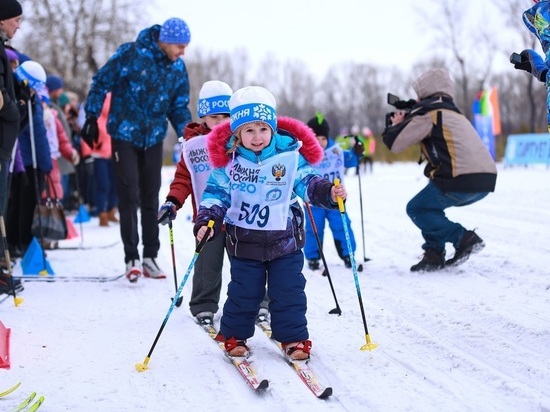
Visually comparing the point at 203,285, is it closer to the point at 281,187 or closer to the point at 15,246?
the point at 281,187

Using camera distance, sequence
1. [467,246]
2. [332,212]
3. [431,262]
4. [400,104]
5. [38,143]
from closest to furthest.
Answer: [467,246] < [431,262] < [400,104] < [332,212] < [38,143]

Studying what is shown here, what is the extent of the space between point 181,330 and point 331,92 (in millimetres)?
95555

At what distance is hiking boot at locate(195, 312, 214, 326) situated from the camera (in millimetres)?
4719

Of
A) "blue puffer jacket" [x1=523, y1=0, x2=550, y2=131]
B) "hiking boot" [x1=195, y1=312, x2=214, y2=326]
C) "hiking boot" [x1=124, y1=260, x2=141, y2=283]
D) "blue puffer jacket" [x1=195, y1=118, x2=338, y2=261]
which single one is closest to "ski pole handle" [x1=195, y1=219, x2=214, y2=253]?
"blue puffer jacket" [x1=195, y1=118, x2=338, y2=261]

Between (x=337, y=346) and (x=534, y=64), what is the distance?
2.04m

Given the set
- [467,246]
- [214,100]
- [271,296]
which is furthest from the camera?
[467,246]

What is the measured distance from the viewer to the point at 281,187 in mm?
3980

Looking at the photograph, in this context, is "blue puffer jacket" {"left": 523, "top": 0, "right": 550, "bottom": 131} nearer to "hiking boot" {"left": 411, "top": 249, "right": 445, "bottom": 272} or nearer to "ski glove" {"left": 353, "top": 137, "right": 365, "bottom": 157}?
"hiking boot" {"left": 411, "top": 249, "right": 445, "bottom": 272}

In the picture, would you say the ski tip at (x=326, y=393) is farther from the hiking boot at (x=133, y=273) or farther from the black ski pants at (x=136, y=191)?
the black ski pants at (x=136, y=191)

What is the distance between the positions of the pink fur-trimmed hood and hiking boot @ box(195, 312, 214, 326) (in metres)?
1.24

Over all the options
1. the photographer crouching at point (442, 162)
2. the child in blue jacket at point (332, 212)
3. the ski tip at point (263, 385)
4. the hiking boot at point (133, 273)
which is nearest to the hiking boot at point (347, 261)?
the child in blue jacket at point (332, 212)

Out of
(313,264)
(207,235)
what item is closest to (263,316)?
(207,235)

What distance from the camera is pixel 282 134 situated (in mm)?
4176

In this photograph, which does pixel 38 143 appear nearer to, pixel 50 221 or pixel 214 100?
pixel 50 221
